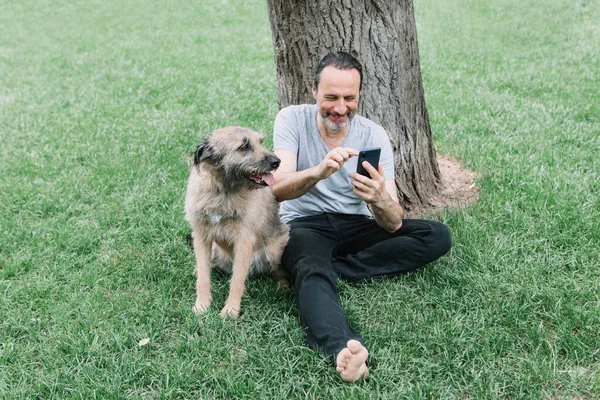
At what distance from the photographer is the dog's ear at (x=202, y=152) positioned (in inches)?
142

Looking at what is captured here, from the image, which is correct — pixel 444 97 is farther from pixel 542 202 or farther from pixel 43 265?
pixel 43 265

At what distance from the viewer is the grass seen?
313 centimetres

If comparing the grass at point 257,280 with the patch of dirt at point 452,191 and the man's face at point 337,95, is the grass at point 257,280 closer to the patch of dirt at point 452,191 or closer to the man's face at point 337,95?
the patch of dirt at point 452,191

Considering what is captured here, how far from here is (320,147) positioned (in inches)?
160

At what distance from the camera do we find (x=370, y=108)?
4.75 m

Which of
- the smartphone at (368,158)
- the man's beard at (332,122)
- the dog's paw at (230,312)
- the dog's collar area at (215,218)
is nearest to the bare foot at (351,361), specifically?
the dog's paw at (230,312)

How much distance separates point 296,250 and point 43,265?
2.11 meters

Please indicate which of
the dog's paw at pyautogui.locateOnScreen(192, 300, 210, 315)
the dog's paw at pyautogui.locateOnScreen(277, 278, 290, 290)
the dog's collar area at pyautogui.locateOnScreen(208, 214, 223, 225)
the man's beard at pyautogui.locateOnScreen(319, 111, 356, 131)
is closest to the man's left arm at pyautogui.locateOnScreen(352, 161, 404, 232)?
the man's beard at pyautogui.locateOnScreen(319, 111, 356, 131)

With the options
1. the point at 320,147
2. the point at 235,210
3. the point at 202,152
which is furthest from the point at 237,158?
the point at 320,147

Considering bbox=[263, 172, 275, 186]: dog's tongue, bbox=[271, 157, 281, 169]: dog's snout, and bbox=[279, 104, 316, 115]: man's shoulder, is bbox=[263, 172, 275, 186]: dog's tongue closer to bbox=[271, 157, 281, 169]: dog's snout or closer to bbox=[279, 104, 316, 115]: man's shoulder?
bbox=[271, 157, 281, 169]: dog's snout

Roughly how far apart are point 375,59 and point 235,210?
1861 mm

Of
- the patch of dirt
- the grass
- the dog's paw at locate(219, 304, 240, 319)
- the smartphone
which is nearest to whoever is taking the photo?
the grass

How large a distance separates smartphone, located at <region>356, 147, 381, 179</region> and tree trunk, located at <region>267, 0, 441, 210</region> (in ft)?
3.93

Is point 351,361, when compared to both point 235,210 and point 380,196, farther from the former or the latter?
point 235,210
